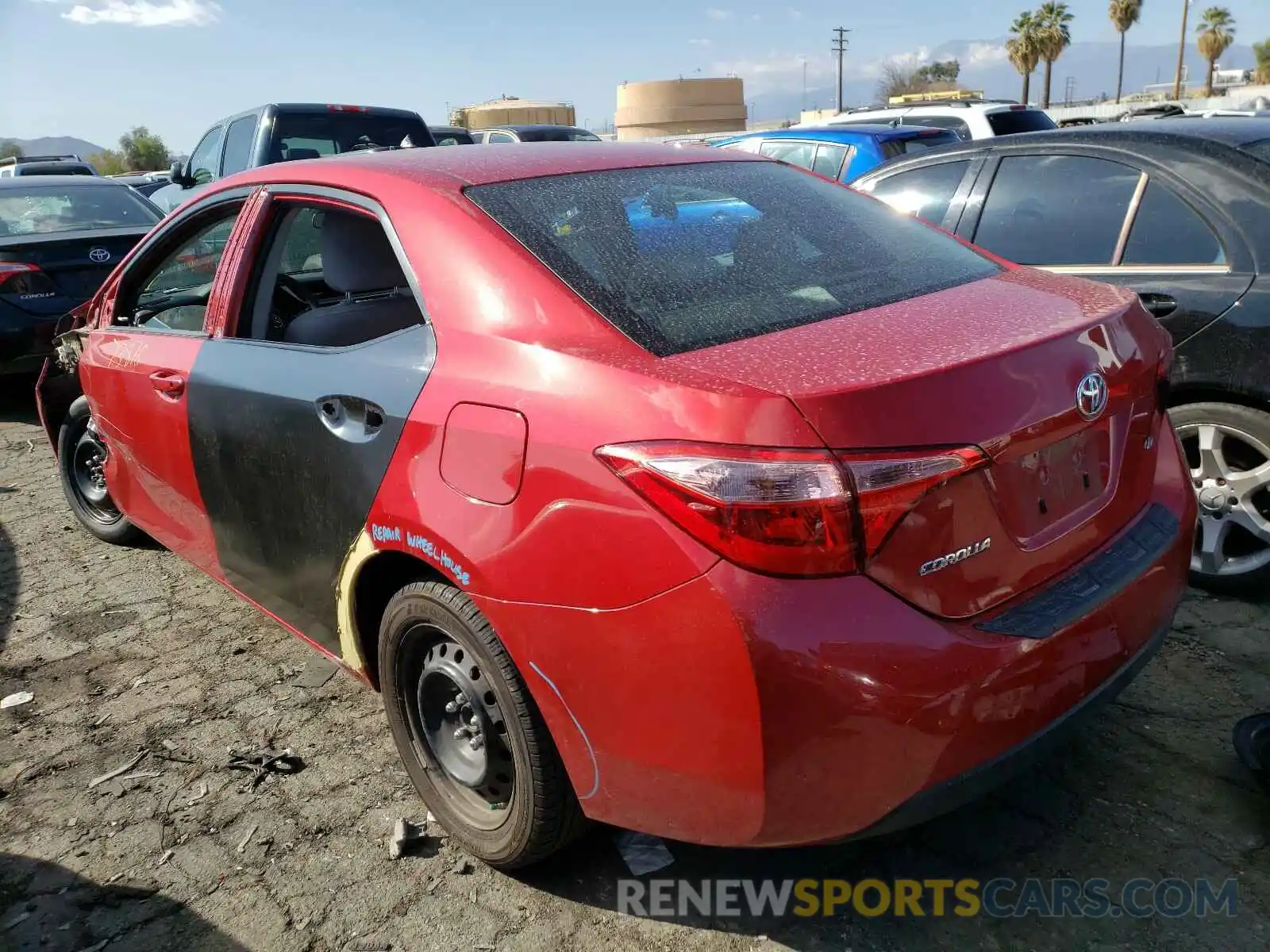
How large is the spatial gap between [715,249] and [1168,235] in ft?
6.70

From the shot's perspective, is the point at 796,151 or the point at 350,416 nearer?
the point at 350,416

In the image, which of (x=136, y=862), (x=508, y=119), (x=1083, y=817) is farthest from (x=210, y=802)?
(x=508, y=119)

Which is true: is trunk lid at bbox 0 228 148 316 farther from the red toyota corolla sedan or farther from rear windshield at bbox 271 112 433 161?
the red toyota corolla sedan

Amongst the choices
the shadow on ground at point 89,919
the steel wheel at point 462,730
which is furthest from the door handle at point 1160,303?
the shadow on ground at point 89,919

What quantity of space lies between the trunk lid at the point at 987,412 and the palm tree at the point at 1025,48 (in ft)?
196

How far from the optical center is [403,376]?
7.52ft

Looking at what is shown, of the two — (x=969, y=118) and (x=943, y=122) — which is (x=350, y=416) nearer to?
(x=969, y=118)

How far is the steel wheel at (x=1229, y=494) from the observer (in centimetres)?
333

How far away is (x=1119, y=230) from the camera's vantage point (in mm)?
3697

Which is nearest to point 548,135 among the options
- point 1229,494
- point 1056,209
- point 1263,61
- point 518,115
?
point 1056,209

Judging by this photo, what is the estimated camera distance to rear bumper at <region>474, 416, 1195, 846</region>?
1708mm

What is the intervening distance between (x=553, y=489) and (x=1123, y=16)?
69407 millimetres

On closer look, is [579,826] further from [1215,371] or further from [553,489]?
[1215,371]

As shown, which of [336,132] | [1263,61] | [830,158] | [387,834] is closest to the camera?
[387,834]
